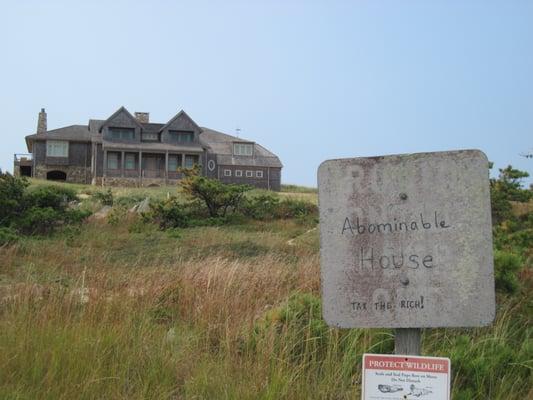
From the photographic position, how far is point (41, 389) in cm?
351

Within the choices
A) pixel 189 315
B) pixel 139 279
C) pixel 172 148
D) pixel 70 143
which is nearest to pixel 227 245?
pixel 139 279

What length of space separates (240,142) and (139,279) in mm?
41101

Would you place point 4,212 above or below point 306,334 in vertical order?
above

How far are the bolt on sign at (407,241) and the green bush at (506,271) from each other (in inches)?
119

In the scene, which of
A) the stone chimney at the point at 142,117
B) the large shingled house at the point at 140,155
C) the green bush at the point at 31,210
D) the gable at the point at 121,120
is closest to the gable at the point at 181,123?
the large shingled house at the point at 140,155

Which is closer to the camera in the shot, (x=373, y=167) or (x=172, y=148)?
(x=373, y=167)

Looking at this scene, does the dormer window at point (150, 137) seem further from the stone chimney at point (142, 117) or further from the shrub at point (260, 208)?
the shrub at point (260, 208)

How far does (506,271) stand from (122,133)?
135 feet

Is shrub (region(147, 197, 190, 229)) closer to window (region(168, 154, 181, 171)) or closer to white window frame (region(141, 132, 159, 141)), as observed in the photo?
window (region(168, 154, 181, 171))

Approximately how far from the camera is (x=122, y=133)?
145ft

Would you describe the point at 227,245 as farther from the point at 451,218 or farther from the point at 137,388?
the point at 451,218

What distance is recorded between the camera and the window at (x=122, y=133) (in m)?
44.0

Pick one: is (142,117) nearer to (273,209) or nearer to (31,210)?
(273,209)

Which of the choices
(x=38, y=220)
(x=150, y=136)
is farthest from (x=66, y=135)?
(x=38, y=220)
